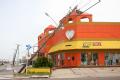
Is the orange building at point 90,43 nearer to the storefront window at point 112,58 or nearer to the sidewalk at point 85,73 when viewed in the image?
the storefront window at point 112,58

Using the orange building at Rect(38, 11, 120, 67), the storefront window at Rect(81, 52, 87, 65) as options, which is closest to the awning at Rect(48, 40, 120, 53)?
the orange building at Rect(38, 11, 120, 67)

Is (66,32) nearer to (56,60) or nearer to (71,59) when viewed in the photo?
(71,59)

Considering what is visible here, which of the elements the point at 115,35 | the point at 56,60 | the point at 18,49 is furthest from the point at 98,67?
the point at 18,49

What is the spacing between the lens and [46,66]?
→ 50062mm

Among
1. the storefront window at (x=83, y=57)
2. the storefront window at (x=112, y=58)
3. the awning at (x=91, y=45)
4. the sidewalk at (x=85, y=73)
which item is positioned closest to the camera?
the sidewalk at (x=85, y=73)

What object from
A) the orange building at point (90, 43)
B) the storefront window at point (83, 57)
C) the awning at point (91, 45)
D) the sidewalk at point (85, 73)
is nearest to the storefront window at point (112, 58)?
the orange building at point (90, 43)

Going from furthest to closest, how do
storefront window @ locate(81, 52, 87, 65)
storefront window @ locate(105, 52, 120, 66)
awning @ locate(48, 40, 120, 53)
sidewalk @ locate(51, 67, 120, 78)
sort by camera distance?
storefront window @ locate(105, 52, 120, 66), storefront window @ locate(81, 52, 87, 65), awning @ locate(48, 40, 120, 53), sidewalk @ locate(51, 67, 120, 78)

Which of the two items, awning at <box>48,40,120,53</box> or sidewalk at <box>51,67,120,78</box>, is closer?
sidewalk at <box>51,67,120,78</box>

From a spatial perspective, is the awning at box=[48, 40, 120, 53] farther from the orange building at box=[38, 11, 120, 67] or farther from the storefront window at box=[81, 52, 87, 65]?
the storefront window at box=[81, 52, 87, 65]

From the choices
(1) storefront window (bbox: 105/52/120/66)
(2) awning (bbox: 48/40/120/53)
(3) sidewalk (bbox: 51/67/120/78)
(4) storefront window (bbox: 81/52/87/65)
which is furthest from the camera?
(1) storefront window (bbox: 105/52/120/66)

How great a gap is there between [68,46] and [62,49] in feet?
3.98

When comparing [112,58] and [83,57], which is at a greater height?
[83,57]

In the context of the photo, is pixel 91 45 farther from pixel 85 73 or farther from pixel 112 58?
pixel 85 73

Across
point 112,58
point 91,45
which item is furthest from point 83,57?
point 112,58
